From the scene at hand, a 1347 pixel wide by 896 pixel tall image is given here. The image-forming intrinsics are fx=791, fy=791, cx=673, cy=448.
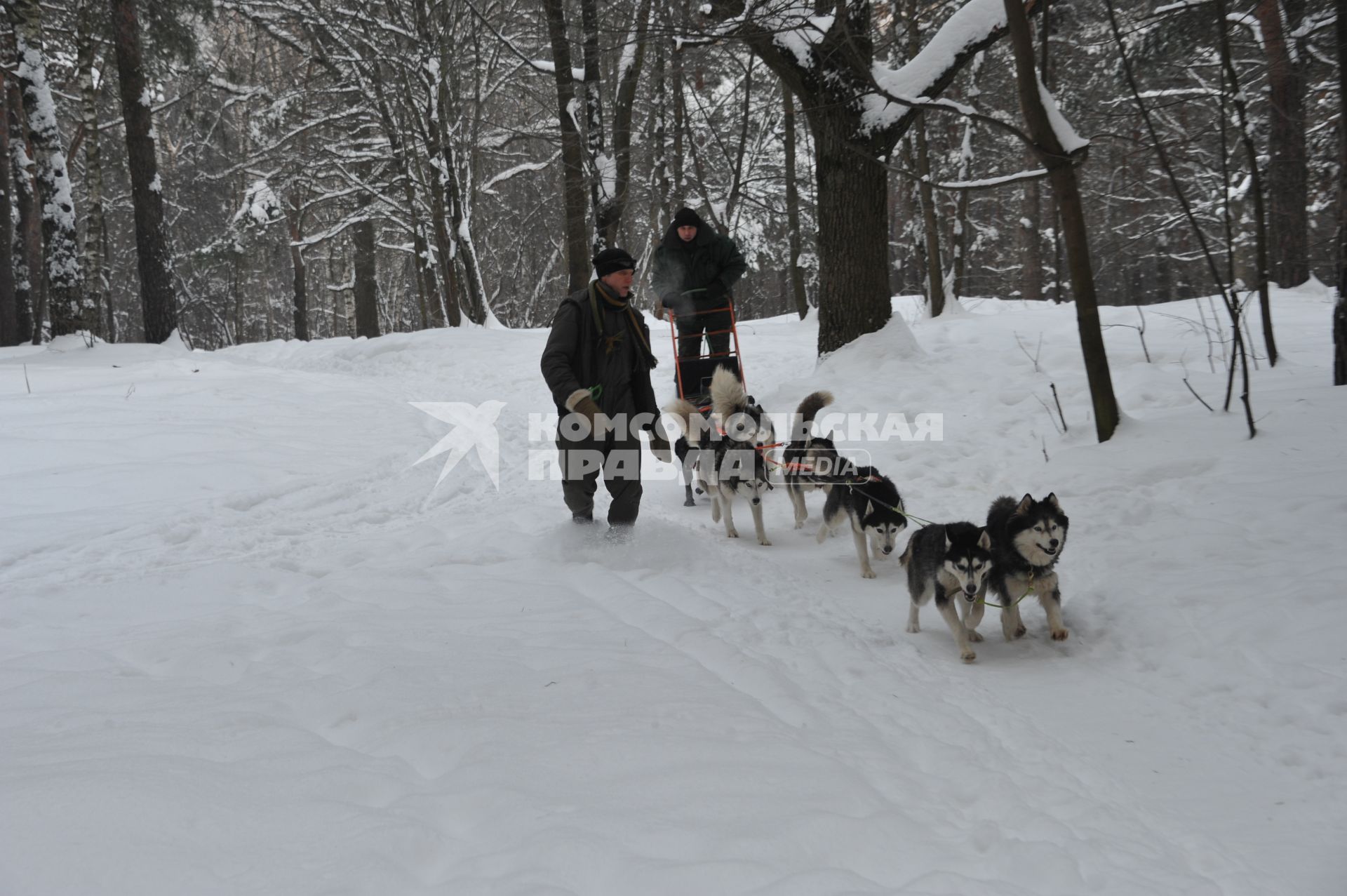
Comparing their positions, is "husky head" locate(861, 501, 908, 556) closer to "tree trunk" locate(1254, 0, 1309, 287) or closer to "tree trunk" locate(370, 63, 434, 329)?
"tree trunk" locate(1254, 0, 1309, 287)

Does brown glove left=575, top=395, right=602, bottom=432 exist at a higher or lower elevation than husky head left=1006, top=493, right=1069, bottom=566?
higher

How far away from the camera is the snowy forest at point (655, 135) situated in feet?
26.8

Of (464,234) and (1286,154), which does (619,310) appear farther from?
(464,234)

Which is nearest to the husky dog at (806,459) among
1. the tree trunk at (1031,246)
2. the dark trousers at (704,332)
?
the dark trousers at (704,332)

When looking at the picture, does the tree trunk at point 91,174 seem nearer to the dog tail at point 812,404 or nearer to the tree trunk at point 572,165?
the tree trunk at point 572,165

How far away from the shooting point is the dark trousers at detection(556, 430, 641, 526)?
18.1 feet

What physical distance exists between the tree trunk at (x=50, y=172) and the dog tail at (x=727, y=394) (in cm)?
1179

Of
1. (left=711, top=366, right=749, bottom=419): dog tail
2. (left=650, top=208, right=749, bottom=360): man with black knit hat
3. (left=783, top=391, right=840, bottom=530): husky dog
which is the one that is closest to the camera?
(left=783, top=391, right=840, bottom=530): husky dog

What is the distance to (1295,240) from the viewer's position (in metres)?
12.5

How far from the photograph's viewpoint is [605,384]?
5590 millimetres

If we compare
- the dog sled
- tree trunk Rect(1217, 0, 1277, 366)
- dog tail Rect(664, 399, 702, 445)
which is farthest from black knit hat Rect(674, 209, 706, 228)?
tree trunk Rect(1217, 0, 1277, 366)

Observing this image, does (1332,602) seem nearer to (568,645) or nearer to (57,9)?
(568,645)

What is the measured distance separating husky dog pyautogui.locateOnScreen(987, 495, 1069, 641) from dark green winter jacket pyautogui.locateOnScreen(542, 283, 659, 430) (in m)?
2.57

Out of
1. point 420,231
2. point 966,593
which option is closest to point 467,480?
point 966,593
